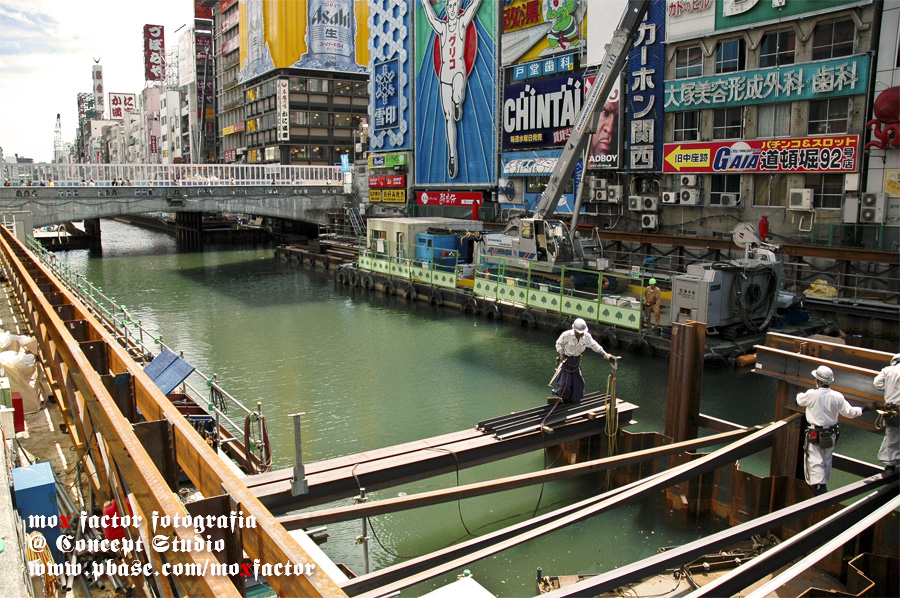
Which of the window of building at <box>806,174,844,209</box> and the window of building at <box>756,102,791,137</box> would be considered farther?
the window of building at <box>756,102,791,137</box>

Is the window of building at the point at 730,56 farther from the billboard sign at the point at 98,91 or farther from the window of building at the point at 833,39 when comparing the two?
the billboard sign at the point at 98,91

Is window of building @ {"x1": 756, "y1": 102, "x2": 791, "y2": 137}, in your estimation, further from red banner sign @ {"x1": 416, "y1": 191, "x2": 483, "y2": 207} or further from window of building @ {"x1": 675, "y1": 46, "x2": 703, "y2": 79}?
red banner sign @ {"x1": 416, "y1": 191, "x2": 483, "y2": 207}

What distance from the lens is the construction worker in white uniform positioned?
48438 mm

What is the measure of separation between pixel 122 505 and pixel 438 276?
88.4ft

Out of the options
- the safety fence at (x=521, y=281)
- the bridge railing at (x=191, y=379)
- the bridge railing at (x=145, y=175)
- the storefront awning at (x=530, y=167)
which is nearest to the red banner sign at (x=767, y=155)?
the storefront awning at (x=530, y=167)

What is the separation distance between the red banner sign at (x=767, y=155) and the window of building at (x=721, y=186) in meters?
0.52

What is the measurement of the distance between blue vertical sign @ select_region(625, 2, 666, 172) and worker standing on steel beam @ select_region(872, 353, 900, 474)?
2748cm

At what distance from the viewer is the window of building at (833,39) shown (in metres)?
28.1

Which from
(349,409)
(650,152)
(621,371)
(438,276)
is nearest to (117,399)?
(349,409)

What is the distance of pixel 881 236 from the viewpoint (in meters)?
26.0

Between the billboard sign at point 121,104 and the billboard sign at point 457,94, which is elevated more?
the billboard sign at point 121,104

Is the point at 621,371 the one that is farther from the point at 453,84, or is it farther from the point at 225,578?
the point at 453,84

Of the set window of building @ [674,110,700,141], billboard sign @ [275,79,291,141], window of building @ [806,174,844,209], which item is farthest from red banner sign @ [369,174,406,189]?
window of building @ [806,174,844,209]

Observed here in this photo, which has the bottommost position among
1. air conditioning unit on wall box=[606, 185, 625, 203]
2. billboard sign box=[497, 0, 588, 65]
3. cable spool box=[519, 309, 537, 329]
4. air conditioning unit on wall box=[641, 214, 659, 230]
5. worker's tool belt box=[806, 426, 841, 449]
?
cable spool box=[519, 309, 537, 329]
